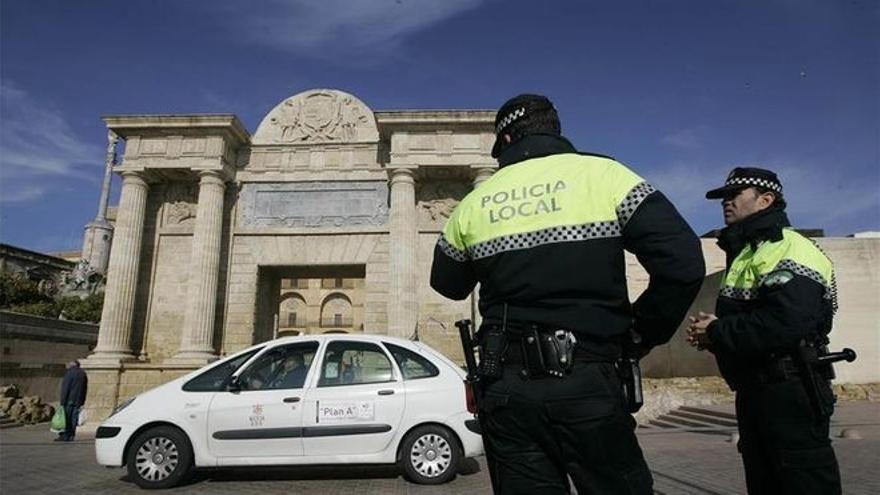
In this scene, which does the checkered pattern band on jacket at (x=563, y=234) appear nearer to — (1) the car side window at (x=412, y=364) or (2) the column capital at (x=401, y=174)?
(1) the car side window at (x=412, y=364)

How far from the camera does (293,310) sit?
5822cm

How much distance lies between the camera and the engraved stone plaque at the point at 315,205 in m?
16.5

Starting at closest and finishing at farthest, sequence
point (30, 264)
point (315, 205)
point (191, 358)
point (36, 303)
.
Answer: point (191, 358), point (315, 205), point (36, 303), point (30, 264)

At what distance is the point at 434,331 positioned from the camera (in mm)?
15602

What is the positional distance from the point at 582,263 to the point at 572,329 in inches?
10.1

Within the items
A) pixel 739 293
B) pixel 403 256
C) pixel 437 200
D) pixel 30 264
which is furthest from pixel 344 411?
pixel 30 264

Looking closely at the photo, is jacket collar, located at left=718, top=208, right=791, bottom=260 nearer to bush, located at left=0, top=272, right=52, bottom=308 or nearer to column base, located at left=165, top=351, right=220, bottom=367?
column base, located at left=165, top=351, right=220, bottom=367

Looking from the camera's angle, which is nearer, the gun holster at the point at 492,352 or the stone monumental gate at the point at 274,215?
the gun holster at the point at 492,352

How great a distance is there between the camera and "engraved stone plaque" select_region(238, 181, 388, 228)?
16469 millimetres

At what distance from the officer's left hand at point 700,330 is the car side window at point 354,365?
154 inches

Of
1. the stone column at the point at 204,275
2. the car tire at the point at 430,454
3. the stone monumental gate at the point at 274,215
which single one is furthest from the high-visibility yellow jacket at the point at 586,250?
the stone column at the point at 204,275

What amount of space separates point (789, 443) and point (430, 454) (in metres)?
4.23

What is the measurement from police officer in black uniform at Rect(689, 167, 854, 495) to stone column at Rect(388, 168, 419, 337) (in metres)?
12.0

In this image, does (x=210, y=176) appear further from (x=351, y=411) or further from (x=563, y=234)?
(x=563, y=234)
